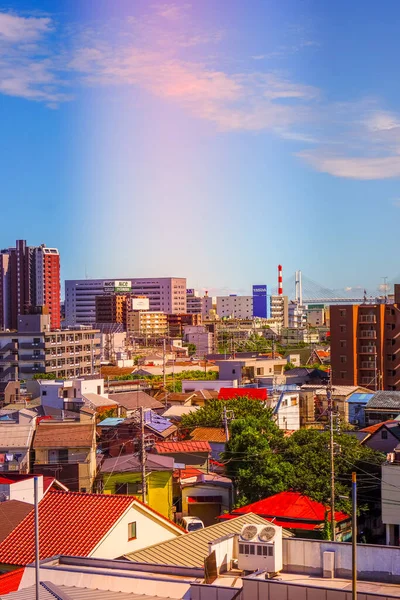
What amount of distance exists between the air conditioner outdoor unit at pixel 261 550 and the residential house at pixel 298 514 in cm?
564

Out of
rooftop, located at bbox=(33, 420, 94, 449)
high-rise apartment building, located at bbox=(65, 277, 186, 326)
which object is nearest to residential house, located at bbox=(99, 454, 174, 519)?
rooftop, located at bbox=(33, 420, 94, 449)

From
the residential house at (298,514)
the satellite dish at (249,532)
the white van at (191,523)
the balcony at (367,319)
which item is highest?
the balcony at (367,319)

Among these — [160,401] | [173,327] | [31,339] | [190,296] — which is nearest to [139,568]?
[160,401]

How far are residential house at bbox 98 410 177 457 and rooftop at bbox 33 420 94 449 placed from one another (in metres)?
1.49

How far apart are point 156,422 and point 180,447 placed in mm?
3140

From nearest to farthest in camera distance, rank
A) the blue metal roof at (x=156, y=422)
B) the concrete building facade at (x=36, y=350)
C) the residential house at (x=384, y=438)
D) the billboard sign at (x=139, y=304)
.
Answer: the residential house at (x=384, y=438)
the blue metal roof at (x=156, y=422)
the concrete building facade at (x=36, y=350)
the billboard sign at (x=139, y=304)

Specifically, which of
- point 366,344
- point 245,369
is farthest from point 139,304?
point 366,344

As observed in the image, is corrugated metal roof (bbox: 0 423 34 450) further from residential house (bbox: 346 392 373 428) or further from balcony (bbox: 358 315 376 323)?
balcony (bbox: 358 315 376 323)

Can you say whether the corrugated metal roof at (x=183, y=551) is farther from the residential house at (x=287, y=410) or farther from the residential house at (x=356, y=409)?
the residential house at (x=356, y=409)

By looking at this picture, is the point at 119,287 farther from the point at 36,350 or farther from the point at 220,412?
the point at 220,412

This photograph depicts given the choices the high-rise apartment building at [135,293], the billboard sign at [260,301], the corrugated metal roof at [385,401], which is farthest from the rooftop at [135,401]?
the billboard sign at [260,301]

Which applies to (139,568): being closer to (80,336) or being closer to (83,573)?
(83,573)

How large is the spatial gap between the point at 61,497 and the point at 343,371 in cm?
2425

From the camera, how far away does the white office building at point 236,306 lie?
389 feet
